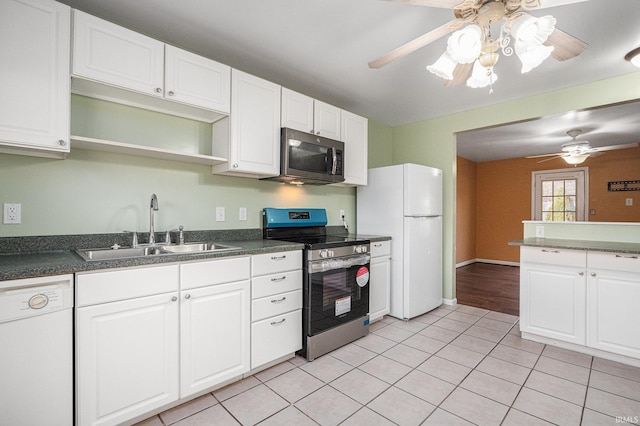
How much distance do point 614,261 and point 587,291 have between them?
31 centimetres

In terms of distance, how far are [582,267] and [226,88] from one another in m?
3.18

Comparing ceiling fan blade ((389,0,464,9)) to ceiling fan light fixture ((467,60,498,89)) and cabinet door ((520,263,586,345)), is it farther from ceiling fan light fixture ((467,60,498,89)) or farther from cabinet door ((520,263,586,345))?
cabinet door ((520,263,586,345))

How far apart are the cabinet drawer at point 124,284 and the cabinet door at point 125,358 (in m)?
0.03

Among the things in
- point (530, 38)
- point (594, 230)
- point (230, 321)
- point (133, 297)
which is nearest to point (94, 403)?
point (133, 297)

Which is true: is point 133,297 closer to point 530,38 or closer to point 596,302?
point 530,38

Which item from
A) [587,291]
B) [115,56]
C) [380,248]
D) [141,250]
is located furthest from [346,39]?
[587,291]

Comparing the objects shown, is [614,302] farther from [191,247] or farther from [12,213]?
[12,213]

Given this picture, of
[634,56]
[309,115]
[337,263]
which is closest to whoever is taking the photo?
[634,56]

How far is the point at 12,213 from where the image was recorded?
1.73 m

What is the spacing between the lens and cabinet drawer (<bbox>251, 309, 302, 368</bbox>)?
6.94 ft

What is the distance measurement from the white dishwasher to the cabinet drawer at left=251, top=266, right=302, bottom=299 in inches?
39.1

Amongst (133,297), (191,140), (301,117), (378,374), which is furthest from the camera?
(301,117)

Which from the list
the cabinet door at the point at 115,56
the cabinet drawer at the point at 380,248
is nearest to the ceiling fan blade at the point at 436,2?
the cabinet door at the point at 115,56

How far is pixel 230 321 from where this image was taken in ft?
6.45
